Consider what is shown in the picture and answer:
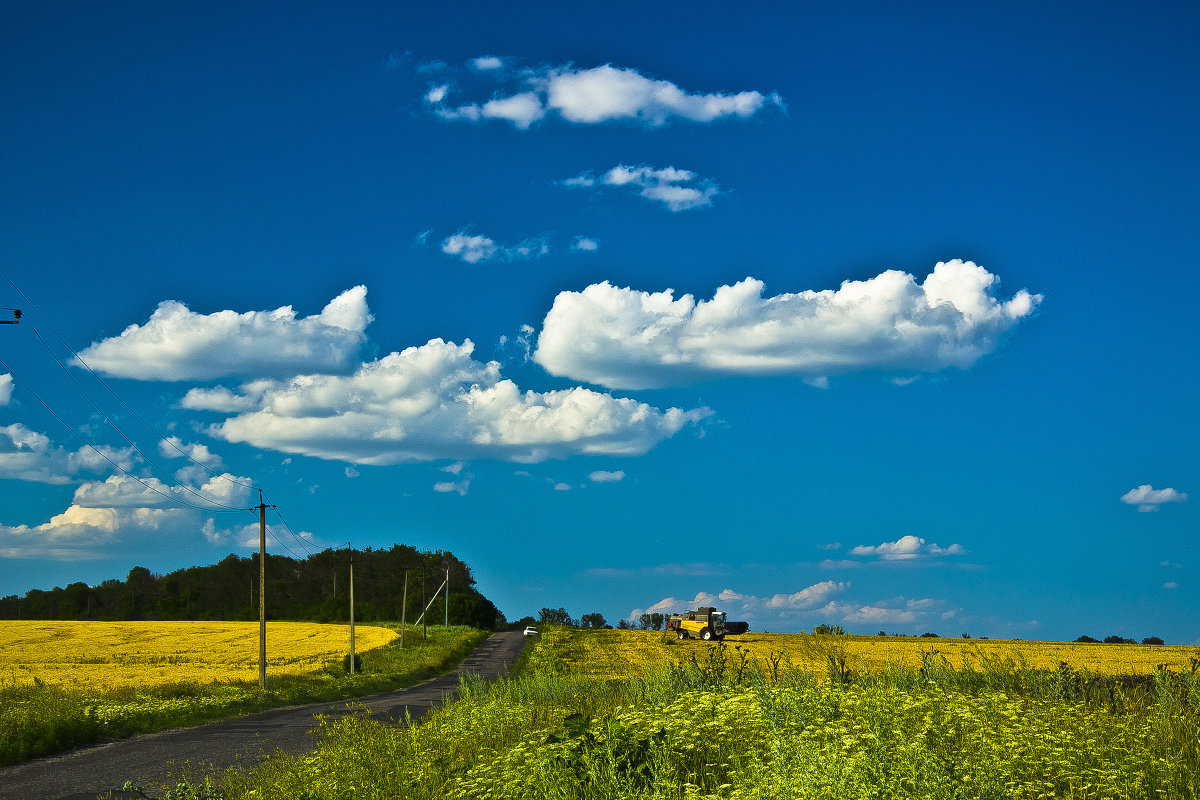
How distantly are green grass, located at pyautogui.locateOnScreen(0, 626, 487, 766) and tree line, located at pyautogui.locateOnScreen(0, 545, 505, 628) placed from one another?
269 feet

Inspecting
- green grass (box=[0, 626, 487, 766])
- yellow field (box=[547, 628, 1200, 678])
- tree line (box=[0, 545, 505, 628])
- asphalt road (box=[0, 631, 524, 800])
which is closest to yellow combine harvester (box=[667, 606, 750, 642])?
yellow field (box=[547, 628, 1200, 678])

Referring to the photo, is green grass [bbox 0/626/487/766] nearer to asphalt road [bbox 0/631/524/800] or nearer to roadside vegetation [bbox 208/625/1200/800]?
asphalt road [bbox 0/631/524/800]

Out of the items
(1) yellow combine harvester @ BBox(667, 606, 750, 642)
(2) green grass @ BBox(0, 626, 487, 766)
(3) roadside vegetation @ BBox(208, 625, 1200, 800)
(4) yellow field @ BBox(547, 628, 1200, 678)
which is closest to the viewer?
(3) roadside vegetation @ BBox(208, 625, 1200, 800)

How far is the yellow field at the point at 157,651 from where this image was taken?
4281 centimetres

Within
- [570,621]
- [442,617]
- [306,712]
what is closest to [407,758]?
[306,712]

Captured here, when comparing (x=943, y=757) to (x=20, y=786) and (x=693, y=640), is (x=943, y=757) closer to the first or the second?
(x=20, y=786)

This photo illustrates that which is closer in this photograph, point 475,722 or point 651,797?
point 651,797

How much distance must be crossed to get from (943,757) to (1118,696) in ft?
20.7

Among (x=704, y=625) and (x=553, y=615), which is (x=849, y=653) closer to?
(x=704, y=625)

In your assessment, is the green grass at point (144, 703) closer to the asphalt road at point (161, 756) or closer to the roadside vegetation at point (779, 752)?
the asphalt road at point (161, 756)

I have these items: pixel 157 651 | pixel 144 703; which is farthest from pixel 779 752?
pixel 157 651

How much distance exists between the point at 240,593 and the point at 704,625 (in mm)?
97819

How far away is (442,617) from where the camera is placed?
4294 inches

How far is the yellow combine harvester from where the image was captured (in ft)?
196
